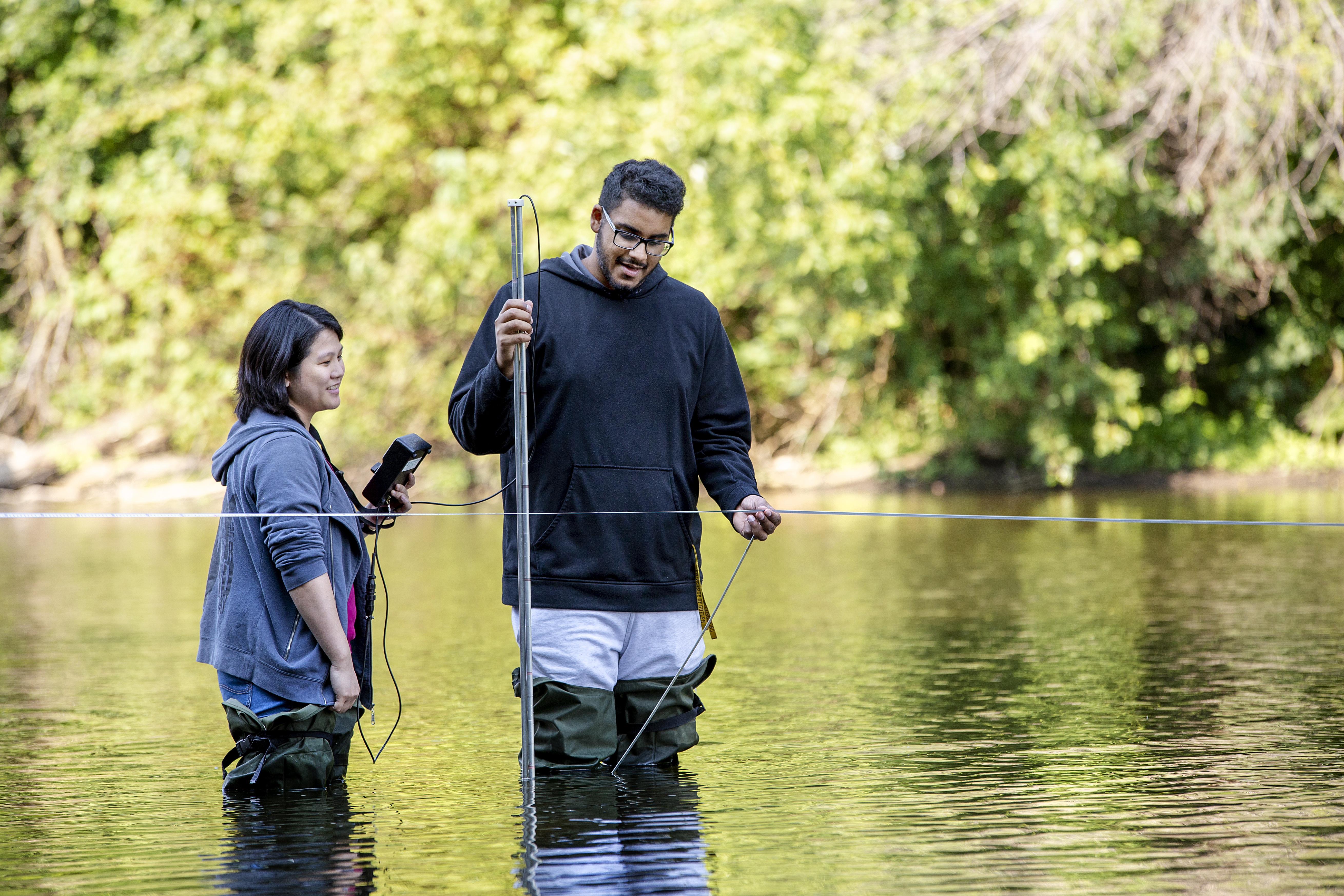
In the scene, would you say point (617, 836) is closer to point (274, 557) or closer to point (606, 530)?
point (606, 530)

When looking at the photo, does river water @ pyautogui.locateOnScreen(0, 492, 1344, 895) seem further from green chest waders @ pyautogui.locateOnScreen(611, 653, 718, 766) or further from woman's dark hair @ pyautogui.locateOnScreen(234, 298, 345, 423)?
woman's dark hair @ pyautogui.locateOnScreen(234, 298, 345, 423)

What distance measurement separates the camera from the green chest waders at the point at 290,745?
400cm

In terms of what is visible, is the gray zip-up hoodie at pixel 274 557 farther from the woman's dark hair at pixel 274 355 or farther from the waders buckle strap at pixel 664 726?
the waders buckle strap at pixel 664 726

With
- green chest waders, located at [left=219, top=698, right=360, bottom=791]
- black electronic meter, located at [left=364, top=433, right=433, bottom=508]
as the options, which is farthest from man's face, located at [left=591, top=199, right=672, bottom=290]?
green chest waders, located at [left=219, top=698, right=360, bottom=791]

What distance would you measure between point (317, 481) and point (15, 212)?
1837cm

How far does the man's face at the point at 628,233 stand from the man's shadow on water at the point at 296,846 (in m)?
1.57

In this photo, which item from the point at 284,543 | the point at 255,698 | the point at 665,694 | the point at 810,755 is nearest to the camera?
the point at 284,543

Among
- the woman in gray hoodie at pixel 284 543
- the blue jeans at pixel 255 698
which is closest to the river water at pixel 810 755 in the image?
the blue jeans at pixel 255 698

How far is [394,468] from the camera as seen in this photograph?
4156 millimetres

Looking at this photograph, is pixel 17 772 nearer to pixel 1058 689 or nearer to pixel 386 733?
pixel 386 733

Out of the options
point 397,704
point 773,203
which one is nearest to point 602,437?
point 397,704

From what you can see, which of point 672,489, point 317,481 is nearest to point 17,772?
point 317,481

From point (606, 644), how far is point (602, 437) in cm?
55

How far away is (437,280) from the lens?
17.2 m
